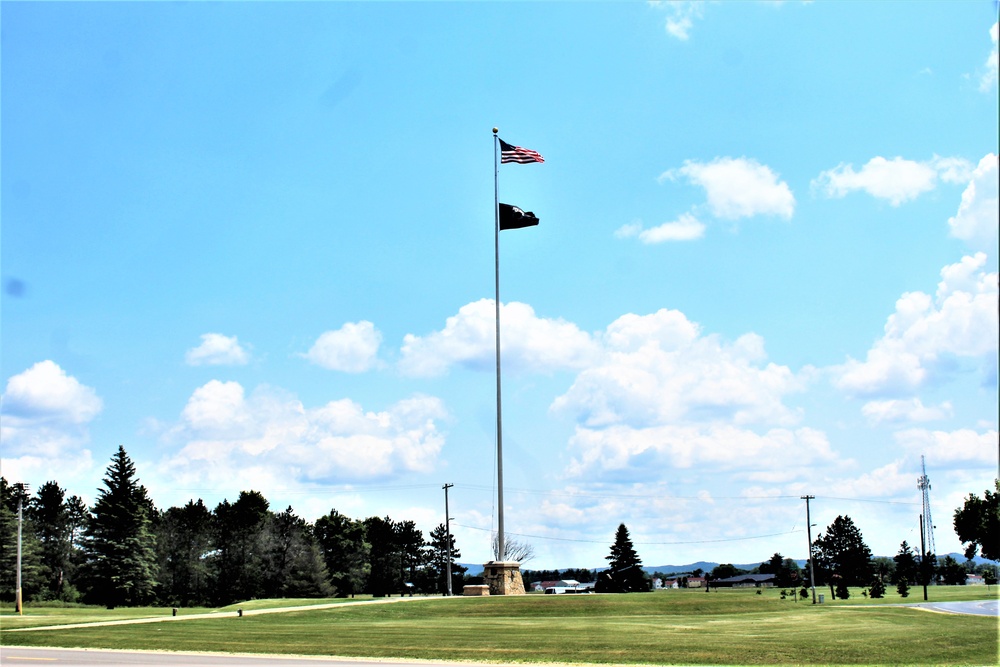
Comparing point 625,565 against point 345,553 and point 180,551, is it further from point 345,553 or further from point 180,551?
point 180,551

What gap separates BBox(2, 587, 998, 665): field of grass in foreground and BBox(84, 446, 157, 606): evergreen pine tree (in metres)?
43.2

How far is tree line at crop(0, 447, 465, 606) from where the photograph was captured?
75.4 m

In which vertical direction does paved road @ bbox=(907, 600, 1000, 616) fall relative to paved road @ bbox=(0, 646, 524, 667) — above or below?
below

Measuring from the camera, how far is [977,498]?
98.6m

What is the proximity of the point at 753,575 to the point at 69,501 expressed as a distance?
447 feet

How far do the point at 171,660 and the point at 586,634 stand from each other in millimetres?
11585

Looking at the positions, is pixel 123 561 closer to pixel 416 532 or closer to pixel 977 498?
pixel 416 532

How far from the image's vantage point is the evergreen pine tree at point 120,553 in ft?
242

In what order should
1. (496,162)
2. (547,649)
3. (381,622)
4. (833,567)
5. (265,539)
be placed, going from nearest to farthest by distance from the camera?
(547,649), (381,622), (496,162), (265,539), (833,567)

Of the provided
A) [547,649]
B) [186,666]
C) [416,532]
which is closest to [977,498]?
[416,532]

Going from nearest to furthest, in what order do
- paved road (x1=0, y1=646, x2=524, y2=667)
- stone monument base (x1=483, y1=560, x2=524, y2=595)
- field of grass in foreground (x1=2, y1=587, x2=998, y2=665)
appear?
1. paved road (x1=0, y1=646, x2=524, y2=667)
2. field of grass in foreground (x1=2, y1=587, x2=998, y2=665)
3. stone monument base (x1=483, y1=560, x2=524, y2=595)

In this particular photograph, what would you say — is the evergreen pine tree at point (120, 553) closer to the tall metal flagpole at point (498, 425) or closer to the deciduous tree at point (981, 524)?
the tall metal flagpole at point (498, 425)

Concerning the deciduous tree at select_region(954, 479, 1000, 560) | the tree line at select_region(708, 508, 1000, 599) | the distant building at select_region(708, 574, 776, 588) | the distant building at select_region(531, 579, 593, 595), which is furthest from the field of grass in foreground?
the distant building at select_region(708, 574, 776, 588)

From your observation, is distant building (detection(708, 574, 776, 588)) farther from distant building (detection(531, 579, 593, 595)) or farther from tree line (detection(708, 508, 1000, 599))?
distant building (detection(531, 579, 593, 595))
